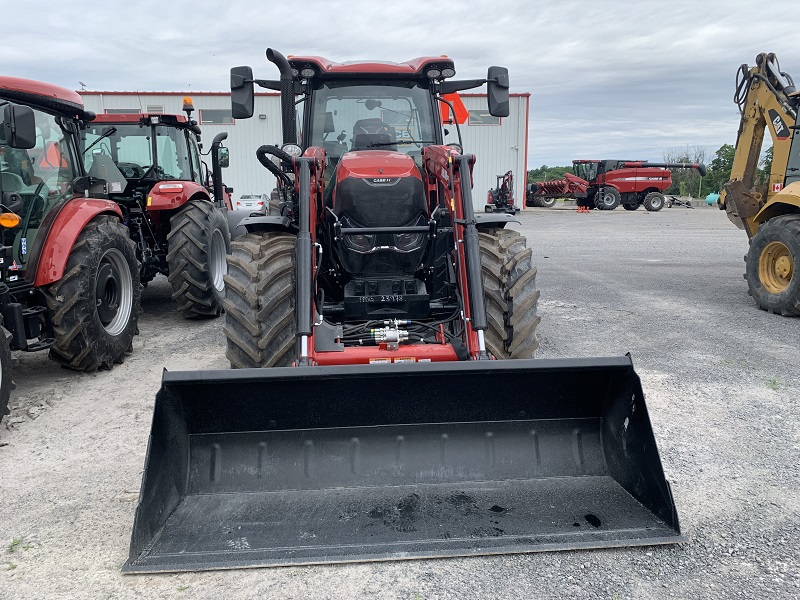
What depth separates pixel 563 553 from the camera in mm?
2674

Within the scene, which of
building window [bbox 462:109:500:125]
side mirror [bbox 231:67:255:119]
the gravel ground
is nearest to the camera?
the gravel ground

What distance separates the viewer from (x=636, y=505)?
9.32 ft

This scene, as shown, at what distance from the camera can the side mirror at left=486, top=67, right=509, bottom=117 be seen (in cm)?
454

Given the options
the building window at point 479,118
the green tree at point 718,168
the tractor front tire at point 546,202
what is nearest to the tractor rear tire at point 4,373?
the building window at point 479,118

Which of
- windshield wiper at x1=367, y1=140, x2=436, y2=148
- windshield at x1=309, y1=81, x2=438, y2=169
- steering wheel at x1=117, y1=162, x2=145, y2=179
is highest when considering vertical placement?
windshield at x1=309, y1=81, x2=438, y2=169

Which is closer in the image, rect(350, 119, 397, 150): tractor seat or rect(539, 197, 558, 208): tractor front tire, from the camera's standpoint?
rect(350, 119, 397, 150): tractor seat

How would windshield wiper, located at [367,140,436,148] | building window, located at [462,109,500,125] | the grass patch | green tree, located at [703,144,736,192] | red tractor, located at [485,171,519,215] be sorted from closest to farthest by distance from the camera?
the grass patch, windshield wiper, located at [367,140,436,148], red tractor, located at [485,171,519,215], building window, located at [462,109,500,125], green tree, located at [703,144,736,192]

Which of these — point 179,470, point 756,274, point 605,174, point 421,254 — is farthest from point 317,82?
point 605,174

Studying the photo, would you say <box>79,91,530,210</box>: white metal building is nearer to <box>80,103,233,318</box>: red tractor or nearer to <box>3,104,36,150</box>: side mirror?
<box>80,103,233,318</box>: red tractor

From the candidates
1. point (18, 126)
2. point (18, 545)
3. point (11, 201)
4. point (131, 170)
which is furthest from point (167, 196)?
point (18, 545)

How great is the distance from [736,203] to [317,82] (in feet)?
21.3

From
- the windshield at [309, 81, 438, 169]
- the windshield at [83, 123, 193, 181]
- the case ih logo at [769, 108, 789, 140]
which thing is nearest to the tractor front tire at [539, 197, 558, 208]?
the case ih logo at [769, 108, 789, 140]

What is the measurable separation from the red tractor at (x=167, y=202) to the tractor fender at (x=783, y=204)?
633 cm

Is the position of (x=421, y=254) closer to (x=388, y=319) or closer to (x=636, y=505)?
(x=388, y=319)
